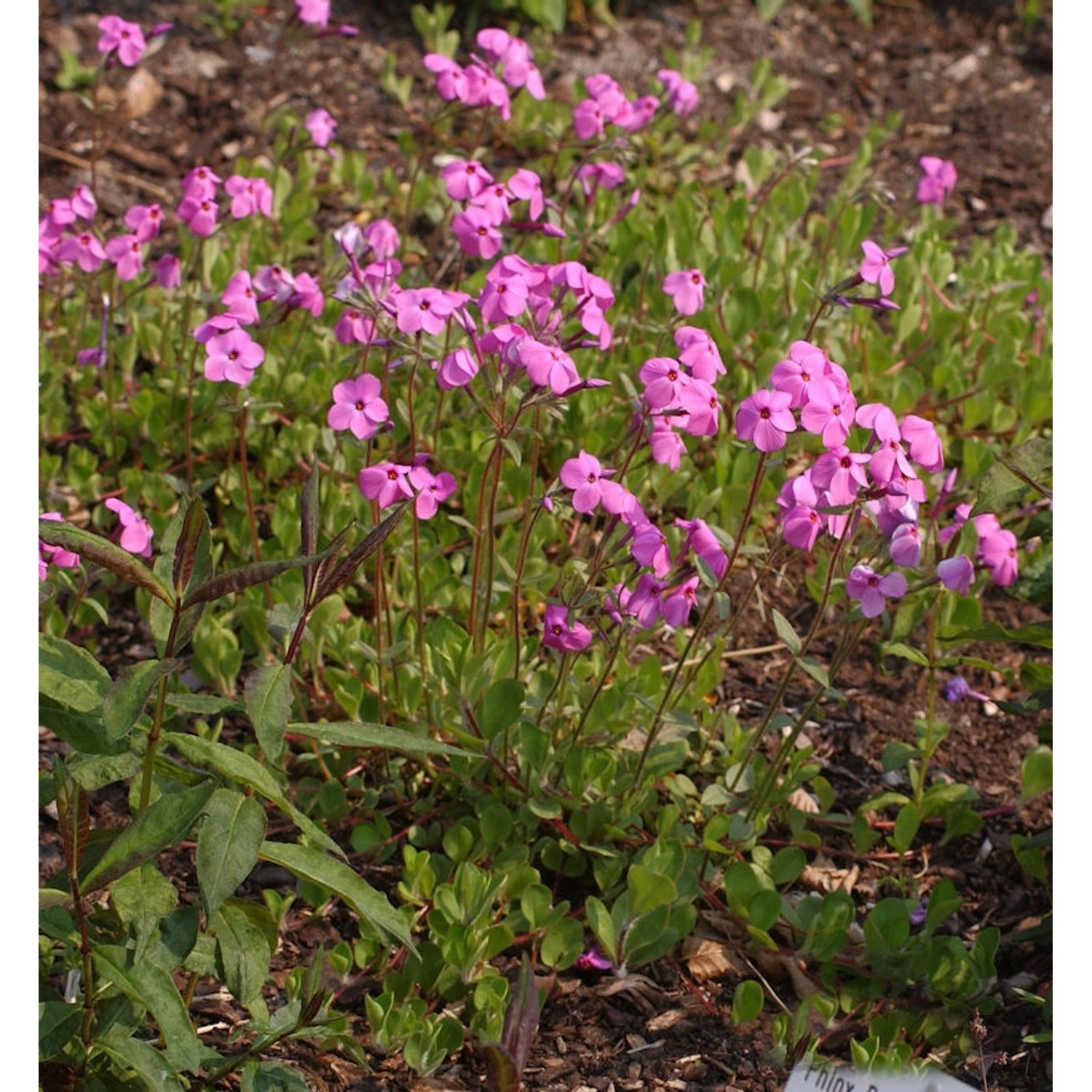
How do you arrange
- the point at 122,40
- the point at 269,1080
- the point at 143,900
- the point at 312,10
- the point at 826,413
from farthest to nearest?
the point at 312,10, the point at 122,40, the point at 826,413, the point at 269,1080, the point at 143,900

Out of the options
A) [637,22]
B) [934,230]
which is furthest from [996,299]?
[637,22]

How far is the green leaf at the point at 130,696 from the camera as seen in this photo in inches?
69.7

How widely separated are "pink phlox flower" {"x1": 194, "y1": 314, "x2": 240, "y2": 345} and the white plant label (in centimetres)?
159

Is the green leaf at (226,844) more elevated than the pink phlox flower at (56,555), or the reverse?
the green leaf at (226,844)

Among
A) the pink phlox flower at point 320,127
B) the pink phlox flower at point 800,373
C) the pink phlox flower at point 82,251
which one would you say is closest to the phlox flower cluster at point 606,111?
the pink phlox flower at point 320,127

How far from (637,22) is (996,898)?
4.18 metres

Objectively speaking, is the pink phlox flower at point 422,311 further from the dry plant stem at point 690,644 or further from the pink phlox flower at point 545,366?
the dry plant stem at point 690,644

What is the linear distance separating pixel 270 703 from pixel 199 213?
5.51 ft

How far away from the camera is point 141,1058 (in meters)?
1.94

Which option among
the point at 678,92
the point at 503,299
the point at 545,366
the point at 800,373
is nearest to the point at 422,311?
the point at 503,299

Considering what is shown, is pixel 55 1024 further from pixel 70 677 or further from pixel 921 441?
pixel 921 441

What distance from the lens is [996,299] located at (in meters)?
4.25

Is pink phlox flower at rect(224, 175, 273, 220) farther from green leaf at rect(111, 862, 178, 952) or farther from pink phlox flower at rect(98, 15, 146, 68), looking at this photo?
green leaf at rect(111, 862, 178, 952)

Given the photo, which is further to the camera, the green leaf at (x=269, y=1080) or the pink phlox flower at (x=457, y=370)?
the pink phlox flower at (x=457, y=370)
